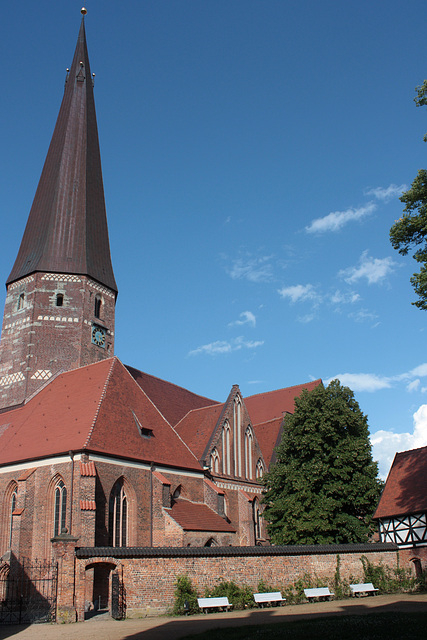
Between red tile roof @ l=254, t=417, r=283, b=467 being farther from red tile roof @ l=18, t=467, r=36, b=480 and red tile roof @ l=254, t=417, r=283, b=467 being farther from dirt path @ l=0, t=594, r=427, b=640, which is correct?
dirt path @ l=0, t=594, r=427, b=640

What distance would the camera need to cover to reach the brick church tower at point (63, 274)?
31.0 m

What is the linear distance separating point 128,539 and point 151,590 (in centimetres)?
618

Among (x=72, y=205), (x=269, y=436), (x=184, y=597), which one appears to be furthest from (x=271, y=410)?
(x=184, y=597)

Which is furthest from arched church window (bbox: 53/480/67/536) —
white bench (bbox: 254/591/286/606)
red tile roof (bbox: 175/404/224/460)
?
red tile roof (bbox: 175/404/224/460)

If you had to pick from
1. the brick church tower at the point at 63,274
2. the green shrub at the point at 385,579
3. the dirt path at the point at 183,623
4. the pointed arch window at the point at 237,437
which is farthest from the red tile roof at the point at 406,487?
the brick church tower at the point at 63,274

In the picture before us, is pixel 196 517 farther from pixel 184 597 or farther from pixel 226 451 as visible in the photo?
pixel 184 597

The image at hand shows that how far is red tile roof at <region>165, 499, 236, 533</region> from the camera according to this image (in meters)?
24.9

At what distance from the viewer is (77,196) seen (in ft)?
116

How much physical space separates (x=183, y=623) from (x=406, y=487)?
597 inches

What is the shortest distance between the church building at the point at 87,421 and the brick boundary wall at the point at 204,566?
2.19 m

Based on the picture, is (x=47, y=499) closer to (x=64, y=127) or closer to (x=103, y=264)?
(x=103, y=264)

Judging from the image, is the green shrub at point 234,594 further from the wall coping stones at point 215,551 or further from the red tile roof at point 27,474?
the red tile roof at point 27,474

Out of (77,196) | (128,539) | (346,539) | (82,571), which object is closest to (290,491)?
(346,539)

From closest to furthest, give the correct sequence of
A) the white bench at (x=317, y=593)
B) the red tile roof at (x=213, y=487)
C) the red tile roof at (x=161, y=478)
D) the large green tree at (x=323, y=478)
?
the white bench at (x=317, y=593) → the red tile roof at (x=161, y=478) → the large green tree at (x=323, y=478) → the red tile roof at (x=213, y=487)
